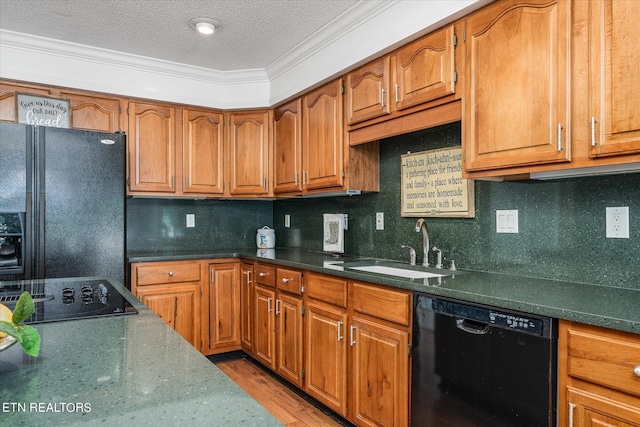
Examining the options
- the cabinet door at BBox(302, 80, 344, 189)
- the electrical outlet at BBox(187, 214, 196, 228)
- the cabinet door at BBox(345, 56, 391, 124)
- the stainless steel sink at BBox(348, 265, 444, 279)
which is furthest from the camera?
the electrical outlet at BBox(187, 214, 196, 228)

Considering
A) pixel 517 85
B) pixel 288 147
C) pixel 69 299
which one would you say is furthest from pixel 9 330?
pixel 288 147

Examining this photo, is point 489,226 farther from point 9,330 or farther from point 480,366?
point 9,330

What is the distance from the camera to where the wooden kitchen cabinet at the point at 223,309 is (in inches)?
130

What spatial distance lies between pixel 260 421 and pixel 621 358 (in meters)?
1.10

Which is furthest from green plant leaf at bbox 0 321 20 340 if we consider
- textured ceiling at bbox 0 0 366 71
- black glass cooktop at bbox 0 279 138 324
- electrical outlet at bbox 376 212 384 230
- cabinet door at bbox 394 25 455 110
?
electrical outlet at bbox 376 212 384 230

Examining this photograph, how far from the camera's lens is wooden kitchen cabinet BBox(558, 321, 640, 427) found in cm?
115

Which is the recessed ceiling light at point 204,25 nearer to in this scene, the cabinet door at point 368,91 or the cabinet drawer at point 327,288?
the cabinet door at point 368,91

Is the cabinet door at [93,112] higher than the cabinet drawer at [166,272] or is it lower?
higher

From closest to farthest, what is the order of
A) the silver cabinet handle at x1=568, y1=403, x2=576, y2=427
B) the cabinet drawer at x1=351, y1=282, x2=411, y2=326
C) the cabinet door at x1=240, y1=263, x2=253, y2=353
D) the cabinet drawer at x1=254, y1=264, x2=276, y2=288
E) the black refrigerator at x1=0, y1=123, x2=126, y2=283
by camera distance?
the silver cabinet handle at x1=568, y1=403, x2=576, y2=427
the cabinet drawer at x1=351, y1=282, x2=411, y2=326
the black refrigerator at x1=0, y1=123, x2=126, y2=283
the cabinet drawer at x1=254, y1=264, x2=276, y2=288
the cabinet door at x1=240, y1=263, x2=253, y2=353

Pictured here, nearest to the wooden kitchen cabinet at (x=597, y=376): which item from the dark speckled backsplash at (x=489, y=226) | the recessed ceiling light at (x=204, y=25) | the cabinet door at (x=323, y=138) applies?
the dark speckled backsplash at (x=489, y=226)

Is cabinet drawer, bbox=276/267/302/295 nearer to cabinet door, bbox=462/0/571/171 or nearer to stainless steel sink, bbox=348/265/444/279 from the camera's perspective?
stainless steel sink, bbox=348/265/444/279

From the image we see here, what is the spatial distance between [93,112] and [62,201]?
0.87 m

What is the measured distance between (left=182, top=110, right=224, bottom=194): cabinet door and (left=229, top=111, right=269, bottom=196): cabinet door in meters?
0.10

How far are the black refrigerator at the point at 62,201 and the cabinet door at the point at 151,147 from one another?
1.60 feet
